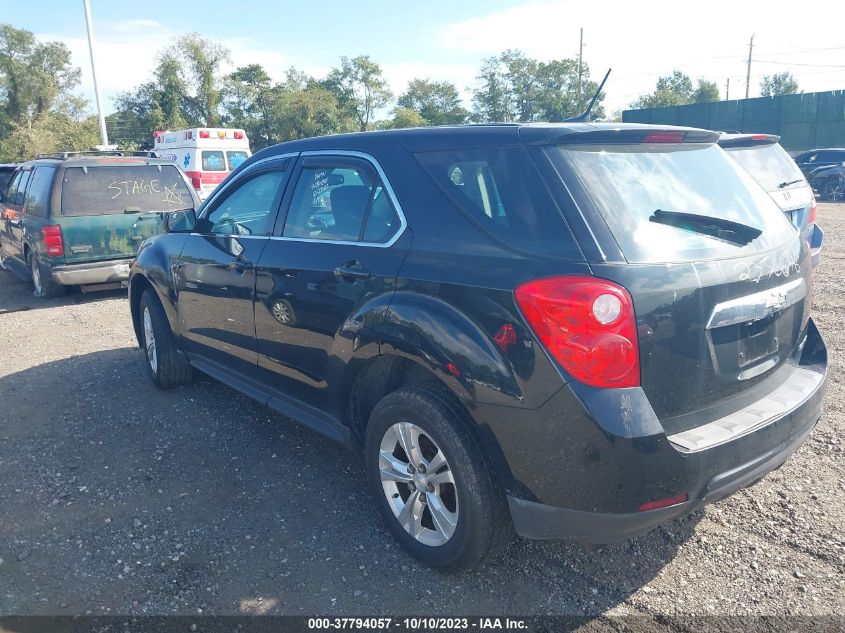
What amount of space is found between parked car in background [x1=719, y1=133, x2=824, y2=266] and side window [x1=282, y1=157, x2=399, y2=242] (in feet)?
13.8

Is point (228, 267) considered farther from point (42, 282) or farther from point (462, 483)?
point (42, 282)

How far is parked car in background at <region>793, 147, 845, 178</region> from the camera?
72.0 ft

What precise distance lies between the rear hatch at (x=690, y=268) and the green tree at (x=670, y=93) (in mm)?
62506

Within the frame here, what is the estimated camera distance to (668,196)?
8.98 feet

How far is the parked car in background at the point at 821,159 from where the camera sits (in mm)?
21953

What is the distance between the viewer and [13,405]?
5.12 metres

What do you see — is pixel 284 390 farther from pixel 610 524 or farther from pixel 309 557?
pixel 610 524

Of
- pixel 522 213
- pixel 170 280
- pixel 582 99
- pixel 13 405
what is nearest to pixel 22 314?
pixel 13 405

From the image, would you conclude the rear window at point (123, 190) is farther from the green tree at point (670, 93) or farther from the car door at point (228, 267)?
the green tree at point (670, 93)

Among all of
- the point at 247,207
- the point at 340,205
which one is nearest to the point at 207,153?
the point at 247,207

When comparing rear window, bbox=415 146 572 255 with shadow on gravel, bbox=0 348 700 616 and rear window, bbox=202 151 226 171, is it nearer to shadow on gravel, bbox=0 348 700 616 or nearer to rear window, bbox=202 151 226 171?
shadow on gravel, bbox=0 348 700 616

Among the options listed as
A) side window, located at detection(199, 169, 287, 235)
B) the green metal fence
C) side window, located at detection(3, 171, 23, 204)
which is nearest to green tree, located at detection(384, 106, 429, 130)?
the green metal fence

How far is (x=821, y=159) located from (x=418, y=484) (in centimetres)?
2449

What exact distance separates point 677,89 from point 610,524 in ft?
244
